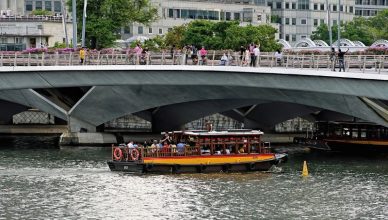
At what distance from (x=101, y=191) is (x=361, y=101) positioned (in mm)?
21637

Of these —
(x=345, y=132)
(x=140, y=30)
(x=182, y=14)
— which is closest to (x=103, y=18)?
(x=345, y=132)

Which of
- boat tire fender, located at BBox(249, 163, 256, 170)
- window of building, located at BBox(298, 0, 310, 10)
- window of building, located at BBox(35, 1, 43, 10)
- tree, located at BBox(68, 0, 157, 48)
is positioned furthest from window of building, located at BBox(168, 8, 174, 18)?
boat tire fender, located at BBox(249, 163, 256, 170)

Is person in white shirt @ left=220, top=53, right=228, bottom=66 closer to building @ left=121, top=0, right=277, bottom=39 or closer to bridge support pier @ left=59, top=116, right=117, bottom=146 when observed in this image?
bridge support pier @ left=59, top=116, right=117, bottom=146

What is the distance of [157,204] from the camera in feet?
221

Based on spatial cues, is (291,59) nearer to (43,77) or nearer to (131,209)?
(43,77)

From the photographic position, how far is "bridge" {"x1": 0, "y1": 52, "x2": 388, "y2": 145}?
277ft

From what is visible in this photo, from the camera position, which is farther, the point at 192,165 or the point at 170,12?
the point at 170,12

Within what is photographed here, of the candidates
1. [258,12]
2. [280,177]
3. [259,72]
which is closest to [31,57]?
[259,72]

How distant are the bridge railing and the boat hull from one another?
774 cm

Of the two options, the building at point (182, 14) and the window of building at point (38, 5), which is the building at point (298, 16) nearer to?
the building at point (182, 14)

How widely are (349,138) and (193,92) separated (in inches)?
496

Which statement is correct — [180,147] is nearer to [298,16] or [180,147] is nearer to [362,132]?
[362,132]

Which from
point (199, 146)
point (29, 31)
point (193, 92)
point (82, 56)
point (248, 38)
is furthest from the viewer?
point (29, 31)

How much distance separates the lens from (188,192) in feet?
235
